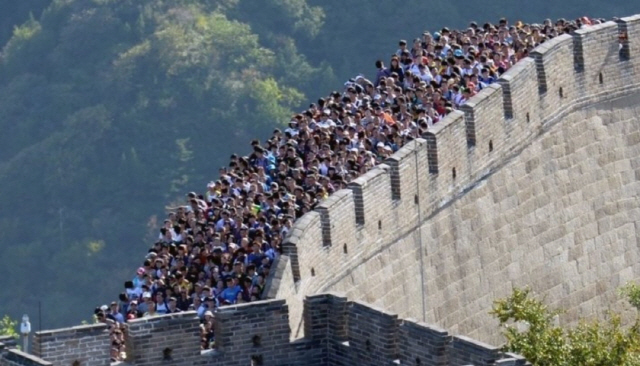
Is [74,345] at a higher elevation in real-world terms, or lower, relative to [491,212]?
lower

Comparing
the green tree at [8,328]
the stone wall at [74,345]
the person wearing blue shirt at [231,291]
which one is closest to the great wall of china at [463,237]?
the stone wall at [74,345]

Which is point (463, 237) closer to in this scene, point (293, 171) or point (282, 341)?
point (293, 171)

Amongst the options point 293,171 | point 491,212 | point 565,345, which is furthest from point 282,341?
point 491,212

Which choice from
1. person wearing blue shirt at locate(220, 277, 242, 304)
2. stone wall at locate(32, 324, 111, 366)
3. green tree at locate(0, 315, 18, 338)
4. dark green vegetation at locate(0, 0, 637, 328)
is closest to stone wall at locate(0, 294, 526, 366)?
stone wall at locate(32, 324, 111, 366)

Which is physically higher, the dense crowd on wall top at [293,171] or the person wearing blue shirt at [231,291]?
the dense crowd on wall top at [293,171]

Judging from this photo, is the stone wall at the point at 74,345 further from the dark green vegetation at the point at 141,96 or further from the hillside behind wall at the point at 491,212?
the dark green vegetation at the point at 141,96

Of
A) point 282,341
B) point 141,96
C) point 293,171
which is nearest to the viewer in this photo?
point 282,341

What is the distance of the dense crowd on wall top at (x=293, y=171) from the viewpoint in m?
38.0

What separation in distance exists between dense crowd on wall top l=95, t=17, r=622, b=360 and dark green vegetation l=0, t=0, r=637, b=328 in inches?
2387

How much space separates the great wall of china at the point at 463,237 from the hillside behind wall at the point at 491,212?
0.10ft

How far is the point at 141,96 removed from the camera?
393ft

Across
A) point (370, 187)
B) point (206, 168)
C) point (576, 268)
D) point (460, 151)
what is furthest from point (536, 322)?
point (206, 168)

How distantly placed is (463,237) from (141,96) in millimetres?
75368

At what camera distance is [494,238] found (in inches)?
1812
